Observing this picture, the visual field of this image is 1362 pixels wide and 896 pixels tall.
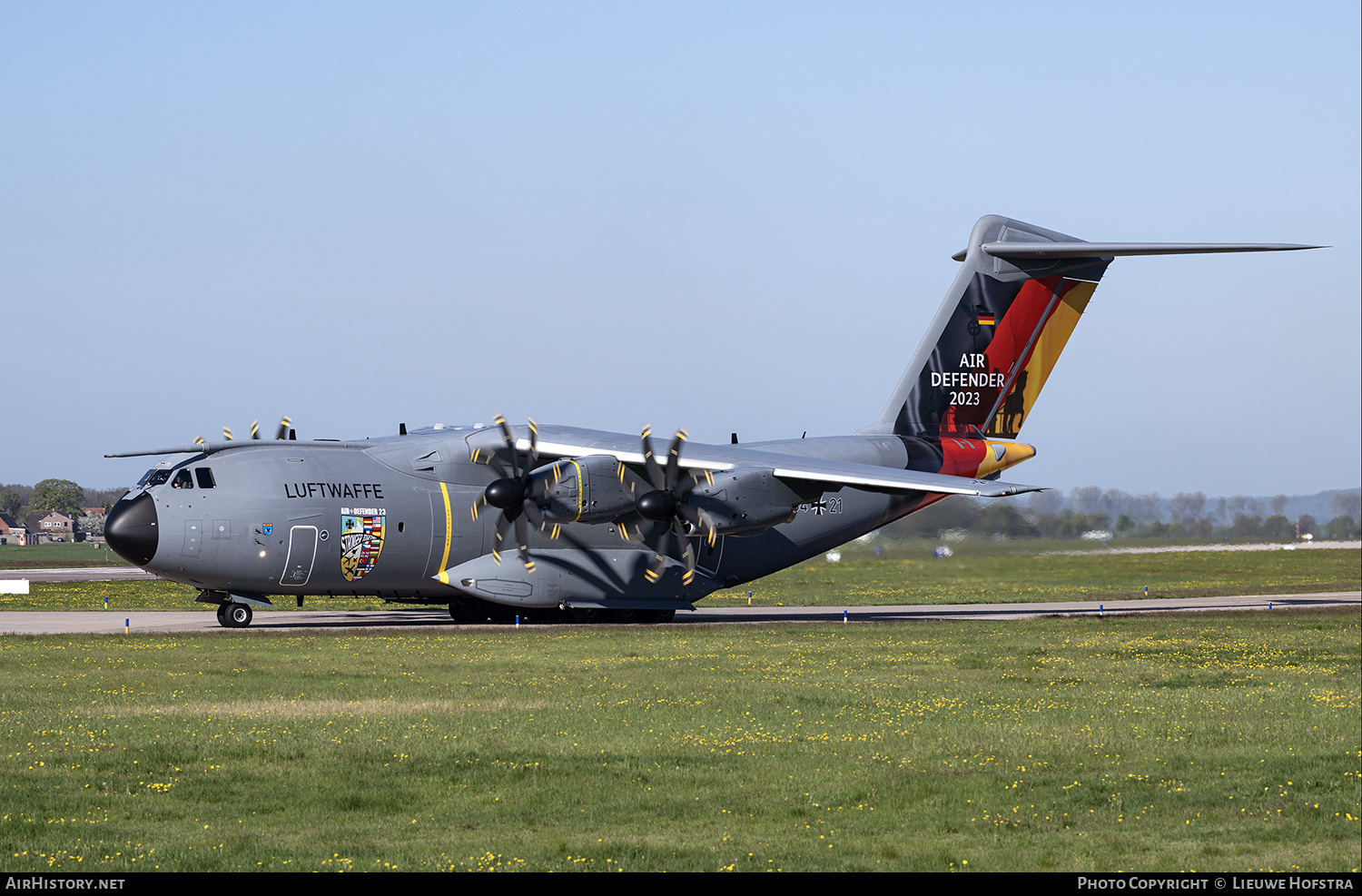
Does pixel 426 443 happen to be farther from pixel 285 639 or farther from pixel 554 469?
pixel 285 639

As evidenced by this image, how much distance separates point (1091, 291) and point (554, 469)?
15573 millimetres

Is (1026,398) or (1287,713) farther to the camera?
(1026,398)

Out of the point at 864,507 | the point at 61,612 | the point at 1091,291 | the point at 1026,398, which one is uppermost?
the point at 1091,291

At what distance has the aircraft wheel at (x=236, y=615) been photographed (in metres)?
30.1

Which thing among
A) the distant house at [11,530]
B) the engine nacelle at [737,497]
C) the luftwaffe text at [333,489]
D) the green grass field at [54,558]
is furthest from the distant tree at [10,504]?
the engine nacelle at [737,497]

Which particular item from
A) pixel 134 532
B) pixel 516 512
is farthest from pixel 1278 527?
pixel 134 532

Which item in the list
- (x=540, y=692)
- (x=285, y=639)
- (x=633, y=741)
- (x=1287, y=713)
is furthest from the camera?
(x=285, y=639)

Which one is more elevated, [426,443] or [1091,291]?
[1091,291]

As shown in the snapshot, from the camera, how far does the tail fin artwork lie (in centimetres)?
3569

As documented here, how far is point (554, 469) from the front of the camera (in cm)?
2934

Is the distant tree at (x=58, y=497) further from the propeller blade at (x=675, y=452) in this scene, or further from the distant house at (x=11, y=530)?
the propeller blade at (x=675, y=452)

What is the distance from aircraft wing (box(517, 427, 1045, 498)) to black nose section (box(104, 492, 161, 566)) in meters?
7.43

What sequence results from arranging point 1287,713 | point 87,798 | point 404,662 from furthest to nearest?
point 404,662
point 1287,713
point 87,798
